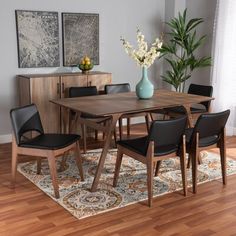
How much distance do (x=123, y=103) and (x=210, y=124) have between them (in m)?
0.91

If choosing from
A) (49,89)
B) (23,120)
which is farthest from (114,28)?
(23,120)

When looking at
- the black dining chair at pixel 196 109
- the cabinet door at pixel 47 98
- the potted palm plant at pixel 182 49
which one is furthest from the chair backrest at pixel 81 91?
the potted palm plant at pixel 182 49

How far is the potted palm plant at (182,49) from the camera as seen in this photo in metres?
5.61

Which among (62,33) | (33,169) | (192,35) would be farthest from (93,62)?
(33,169)

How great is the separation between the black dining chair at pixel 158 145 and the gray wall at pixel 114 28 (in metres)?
2.26

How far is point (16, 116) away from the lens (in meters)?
3.29

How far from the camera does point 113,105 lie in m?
3.56

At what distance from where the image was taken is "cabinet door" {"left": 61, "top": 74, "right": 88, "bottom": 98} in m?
4.86

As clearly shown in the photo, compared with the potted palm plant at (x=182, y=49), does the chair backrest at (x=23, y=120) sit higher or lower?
lower

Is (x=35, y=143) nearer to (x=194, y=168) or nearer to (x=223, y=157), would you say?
(x=194, y=168)

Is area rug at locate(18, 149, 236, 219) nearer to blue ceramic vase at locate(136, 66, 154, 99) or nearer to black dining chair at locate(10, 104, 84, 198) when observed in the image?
black dining chair at locate(10, 104, 84, 198)

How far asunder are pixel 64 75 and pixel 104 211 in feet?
7.88

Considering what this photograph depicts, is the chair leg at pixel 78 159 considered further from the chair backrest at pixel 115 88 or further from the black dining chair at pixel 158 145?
the chair backrest at pixel 115 88

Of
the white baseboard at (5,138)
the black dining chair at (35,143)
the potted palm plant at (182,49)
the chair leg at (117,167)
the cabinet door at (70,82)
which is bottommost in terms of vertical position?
the white baseboard at (5,138)
